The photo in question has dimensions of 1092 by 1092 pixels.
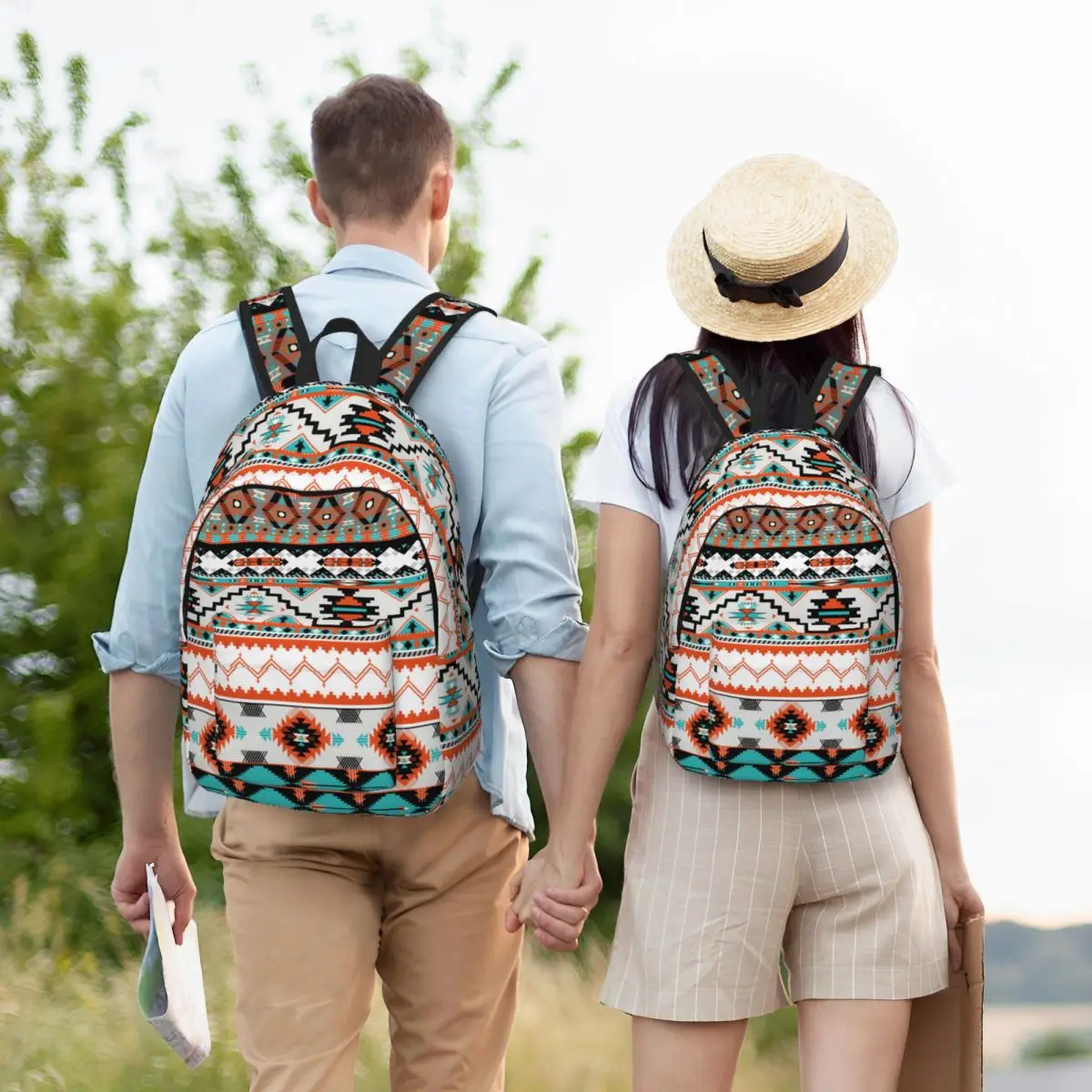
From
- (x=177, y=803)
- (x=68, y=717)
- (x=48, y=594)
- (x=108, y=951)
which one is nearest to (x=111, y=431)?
(x=48, y=594)

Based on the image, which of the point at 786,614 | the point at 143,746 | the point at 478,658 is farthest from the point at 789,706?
the point at 143,746

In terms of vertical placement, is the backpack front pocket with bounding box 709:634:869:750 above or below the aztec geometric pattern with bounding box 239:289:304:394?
below

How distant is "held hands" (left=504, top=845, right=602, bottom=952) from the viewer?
191cm

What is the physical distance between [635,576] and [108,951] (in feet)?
14.4

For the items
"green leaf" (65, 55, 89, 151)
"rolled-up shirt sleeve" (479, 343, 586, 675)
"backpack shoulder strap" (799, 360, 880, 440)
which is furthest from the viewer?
"green leaf" (65, 55, 89, 151)

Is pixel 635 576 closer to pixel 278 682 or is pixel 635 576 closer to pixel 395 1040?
pixel 278 682

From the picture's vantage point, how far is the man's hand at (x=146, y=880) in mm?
2152

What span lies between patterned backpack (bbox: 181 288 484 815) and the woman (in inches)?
9.8

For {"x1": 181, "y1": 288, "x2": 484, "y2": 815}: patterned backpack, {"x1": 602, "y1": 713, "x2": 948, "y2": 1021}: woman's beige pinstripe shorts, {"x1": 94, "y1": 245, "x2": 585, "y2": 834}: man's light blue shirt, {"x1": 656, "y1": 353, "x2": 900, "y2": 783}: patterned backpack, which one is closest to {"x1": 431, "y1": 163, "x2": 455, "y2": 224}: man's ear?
{"x1": 94, "y1": 245, "x2": 585, "y2": 834}: man's light blue shirt

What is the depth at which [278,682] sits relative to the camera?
5.76 ft

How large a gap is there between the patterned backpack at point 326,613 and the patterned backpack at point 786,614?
347 mm

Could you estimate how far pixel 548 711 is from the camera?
6.48 ft

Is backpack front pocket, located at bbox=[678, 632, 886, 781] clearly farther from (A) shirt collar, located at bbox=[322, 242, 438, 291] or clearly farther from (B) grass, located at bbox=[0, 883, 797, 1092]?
(B) grass, located at bbox=[0, 883, 797, 1092]

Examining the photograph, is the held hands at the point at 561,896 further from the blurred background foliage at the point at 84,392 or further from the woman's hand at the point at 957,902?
the blurred background foliage at the point at 84,392
